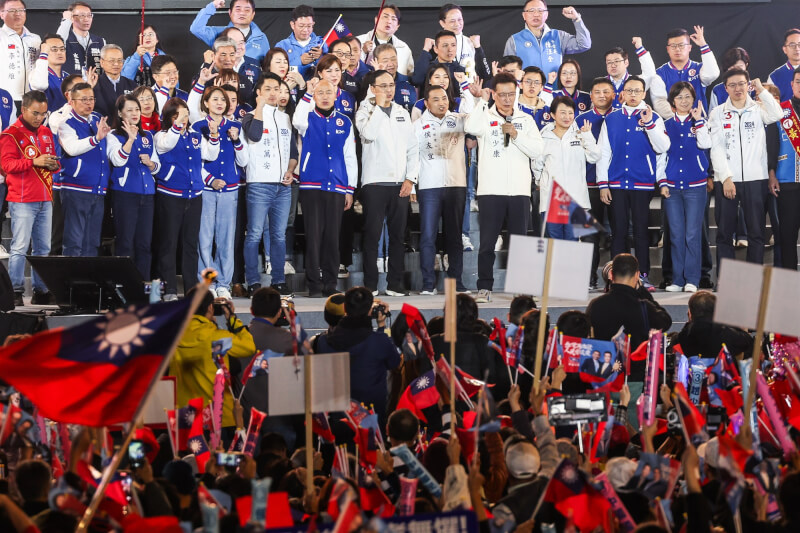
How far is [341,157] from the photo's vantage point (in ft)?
34.4

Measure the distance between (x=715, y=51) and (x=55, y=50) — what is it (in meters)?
7.88

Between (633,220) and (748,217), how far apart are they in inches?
42.9

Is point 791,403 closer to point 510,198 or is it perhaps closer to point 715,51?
→ point 510,198

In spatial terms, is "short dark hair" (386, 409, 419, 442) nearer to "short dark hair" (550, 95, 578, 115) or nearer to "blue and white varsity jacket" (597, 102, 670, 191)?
"short dark hair" (550, 95, 578, 115)

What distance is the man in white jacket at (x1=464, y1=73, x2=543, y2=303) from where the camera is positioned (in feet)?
34.1

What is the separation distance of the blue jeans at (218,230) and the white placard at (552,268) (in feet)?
15.9

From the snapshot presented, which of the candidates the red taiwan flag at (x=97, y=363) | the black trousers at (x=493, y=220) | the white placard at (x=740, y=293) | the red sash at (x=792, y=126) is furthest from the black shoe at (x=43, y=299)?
the red sash at (x=792, y=126)

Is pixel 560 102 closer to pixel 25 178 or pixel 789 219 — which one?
pixel 789 219

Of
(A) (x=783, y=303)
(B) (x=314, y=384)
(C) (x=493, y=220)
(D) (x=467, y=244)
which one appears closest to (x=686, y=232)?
(C) (x=493, y=220)

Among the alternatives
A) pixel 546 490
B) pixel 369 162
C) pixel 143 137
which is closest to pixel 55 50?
pixel 143 137

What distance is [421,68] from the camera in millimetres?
11570

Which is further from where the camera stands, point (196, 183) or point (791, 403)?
point (196, 183)

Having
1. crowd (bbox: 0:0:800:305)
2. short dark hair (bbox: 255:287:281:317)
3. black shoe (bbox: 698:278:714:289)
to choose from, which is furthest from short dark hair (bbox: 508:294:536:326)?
black shoe (bbox: 698:278:714:289)

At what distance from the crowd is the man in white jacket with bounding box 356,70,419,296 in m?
0.02
